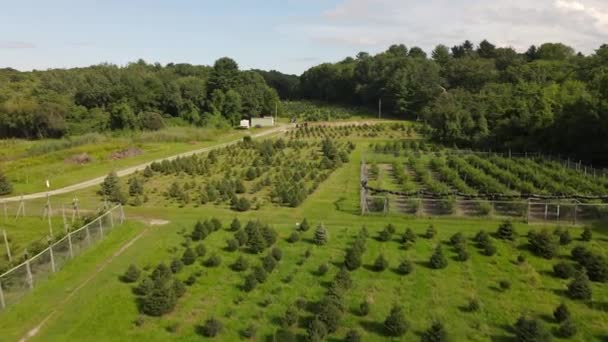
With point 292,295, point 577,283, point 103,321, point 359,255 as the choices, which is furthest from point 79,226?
point 577,283

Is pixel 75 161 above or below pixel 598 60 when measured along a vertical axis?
below

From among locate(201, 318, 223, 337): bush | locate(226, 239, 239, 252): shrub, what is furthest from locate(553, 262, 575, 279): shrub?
locate(226, 239, 239, 252): shrub

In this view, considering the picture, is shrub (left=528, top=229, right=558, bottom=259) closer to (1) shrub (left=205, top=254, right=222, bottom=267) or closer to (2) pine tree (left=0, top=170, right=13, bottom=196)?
(1) shrub (left=205, top=254, right=222, bottom=267)

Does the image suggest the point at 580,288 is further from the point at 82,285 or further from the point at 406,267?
the point at 82,285

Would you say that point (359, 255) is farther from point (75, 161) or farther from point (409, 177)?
point (75, 161)

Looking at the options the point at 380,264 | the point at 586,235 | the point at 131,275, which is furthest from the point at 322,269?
the point at 586,235

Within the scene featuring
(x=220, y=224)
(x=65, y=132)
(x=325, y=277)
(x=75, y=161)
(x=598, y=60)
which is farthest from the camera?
(x=65, y=132)

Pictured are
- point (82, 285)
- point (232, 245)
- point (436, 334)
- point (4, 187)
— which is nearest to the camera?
point (436, 334)
